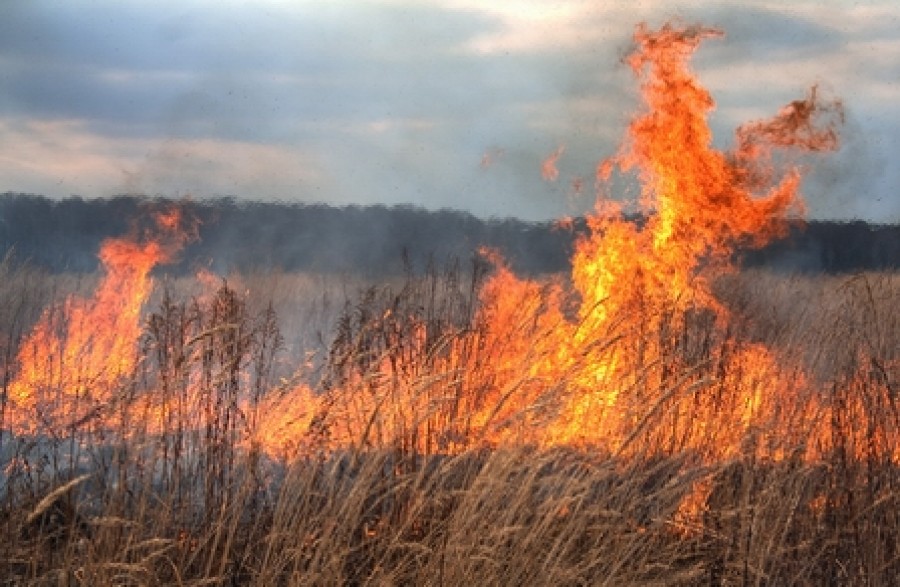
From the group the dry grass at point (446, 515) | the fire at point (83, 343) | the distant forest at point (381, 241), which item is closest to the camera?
the dry grass at point (446, 515)

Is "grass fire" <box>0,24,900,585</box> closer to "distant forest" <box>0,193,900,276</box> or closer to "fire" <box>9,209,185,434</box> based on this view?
"fire" <box>9,209,185,434</box>

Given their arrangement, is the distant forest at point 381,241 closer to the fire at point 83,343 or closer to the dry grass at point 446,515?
the fire at point 83,343

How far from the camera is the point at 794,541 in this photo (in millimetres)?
5574

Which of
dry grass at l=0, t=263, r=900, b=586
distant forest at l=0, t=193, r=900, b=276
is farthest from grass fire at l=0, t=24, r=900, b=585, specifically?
distant forest at l=0, t=193, r=900, b=276

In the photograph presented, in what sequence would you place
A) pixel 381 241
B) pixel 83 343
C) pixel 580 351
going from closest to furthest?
pixel 580 351, pixel 83 343, pixel 381 241

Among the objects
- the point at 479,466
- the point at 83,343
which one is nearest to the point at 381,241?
the point at 83,343

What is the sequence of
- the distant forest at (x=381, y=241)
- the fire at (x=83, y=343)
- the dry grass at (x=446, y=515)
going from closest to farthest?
the dry grass at (x=446, y=515) < the fire at (x=83, y=343) < the distant forest at (x=381, y=241)

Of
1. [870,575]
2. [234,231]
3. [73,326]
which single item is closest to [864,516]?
[870,575]

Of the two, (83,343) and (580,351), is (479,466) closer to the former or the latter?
(580,351)

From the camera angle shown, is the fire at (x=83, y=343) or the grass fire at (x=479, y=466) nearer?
the grass fire at (x=479, y=466)

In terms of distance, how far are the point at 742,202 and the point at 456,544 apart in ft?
22.5

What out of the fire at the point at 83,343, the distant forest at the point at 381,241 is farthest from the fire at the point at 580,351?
the distant forest at the point at 381,241

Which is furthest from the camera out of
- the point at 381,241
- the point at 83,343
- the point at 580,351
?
the point at 381,241

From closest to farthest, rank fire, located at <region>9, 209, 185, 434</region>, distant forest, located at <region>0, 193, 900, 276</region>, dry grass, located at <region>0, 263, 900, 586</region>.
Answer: dry grass, located at <region>0, 263, 900, 586</region>, fire, located at <region>9, 209, 185, 434</region>, distant forest, located at <region>0, 193, 900, 276</region>
